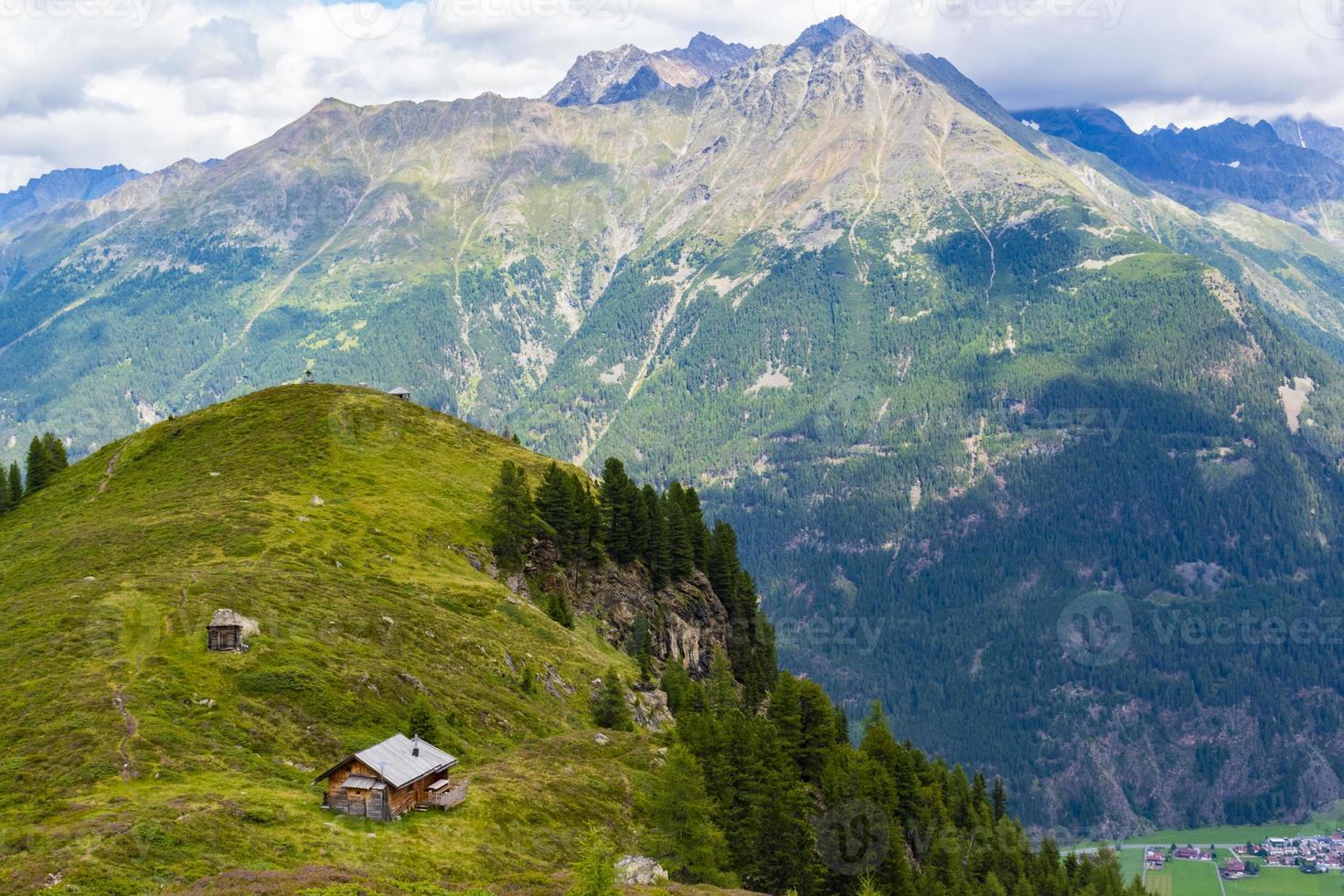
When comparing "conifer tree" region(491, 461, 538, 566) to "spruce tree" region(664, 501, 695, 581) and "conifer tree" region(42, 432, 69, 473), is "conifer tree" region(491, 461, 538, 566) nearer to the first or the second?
"spruce tree" region(664, 501, 695, 581)

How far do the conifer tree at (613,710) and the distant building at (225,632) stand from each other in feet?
112

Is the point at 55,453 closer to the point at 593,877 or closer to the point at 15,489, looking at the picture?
the point at 15,489

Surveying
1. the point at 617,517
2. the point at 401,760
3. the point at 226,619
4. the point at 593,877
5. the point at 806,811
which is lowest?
the point at 593,877

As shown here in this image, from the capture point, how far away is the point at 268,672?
84375 mm

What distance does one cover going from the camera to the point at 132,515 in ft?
427

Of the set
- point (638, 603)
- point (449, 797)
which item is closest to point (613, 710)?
point (449, 797)

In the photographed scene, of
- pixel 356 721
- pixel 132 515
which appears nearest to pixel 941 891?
pixel 356 721

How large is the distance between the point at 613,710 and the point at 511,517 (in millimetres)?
41109

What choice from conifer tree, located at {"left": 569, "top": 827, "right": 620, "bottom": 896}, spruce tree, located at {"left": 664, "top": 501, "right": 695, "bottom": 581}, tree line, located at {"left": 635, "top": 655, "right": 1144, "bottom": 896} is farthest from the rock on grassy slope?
spruce tree, located at {"left": 664, "top": 501, "right": 695, "bottom": 581}

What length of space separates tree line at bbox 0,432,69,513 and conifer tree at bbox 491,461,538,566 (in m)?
61.6

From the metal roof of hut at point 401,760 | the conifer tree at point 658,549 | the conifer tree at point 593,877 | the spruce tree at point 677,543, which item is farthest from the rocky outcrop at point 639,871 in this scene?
the spruce tree at point 677,543

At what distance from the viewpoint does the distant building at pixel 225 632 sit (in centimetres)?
8631

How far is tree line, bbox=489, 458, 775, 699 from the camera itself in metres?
146

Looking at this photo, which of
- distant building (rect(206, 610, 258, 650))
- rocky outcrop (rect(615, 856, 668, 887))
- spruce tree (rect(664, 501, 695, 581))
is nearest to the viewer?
rocky outcrop (rect(615, 856, 668, 887))
